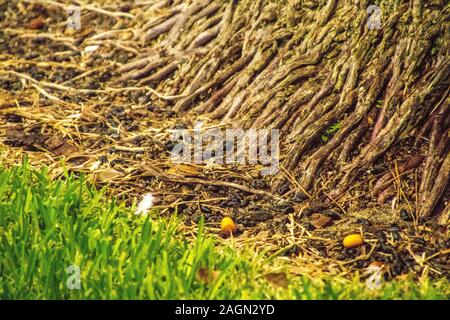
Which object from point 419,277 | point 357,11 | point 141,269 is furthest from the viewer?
point 357,11

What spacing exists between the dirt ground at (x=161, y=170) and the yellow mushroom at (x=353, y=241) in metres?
0.03

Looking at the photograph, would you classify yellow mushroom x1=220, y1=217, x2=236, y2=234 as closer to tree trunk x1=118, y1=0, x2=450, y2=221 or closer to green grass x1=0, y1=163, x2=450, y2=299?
green grass x1=0, y1=163, x2=450, y2=299

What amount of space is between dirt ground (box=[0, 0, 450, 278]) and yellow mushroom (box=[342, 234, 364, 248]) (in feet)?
0.09

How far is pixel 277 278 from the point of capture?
3176mm

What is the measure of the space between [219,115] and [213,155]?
347 mm

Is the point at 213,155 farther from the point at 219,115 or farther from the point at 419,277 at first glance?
the point at 419,277

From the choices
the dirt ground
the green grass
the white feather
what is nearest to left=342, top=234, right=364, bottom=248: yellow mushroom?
the dirt ground

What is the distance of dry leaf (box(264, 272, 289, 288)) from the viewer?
314 centimetres

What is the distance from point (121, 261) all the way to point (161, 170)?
3.16 feet

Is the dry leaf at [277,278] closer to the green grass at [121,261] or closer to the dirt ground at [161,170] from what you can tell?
the green grass at [121,261]

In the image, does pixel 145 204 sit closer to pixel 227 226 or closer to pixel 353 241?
pixel 227 226

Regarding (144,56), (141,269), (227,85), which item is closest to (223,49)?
(227,85)

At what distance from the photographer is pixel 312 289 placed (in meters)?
3.05

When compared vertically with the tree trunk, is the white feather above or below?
below
